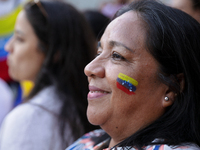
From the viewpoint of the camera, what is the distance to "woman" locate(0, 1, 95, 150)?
2.22m

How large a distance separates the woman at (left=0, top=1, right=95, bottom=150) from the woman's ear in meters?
1.03

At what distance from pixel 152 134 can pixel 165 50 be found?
18.7 inches

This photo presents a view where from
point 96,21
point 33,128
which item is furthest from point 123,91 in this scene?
point 96,21

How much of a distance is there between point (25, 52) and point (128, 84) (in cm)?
152

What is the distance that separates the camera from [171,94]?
5.10 feet

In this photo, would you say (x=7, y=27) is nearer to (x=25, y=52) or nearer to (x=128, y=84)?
(x=25, y=52)

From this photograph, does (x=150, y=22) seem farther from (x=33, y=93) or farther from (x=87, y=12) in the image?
(x=87, y=12)

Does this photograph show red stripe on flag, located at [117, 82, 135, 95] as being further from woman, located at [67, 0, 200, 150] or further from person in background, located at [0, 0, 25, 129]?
person in background, located at [0, 0, 25, 129]

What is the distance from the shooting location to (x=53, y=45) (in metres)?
2.57

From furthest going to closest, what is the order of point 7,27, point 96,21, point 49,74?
1. point 7,27
2. point 96,21
3. point 49,74

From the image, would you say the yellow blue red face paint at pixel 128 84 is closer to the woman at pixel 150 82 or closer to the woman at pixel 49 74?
the woman at pixel 150 82

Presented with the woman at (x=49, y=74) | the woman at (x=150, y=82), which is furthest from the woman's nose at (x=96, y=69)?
the woman at (x=49, y=74)

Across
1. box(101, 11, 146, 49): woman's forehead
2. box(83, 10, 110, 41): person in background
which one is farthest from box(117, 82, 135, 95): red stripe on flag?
box(83, 10, 110, 41): person in background

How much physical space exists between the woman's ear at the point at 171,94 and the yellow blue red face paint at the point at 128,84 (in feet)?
0.64
